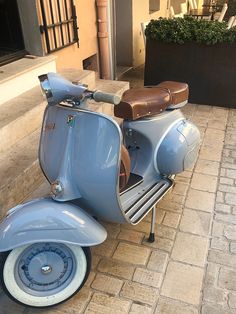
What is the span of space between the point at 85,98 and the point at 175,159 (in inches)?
37.8

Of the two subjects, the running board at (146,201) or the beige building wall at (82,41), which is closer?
the running board at (146,201)

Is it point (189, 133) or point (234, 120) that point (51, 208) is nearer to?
point (189, 133)

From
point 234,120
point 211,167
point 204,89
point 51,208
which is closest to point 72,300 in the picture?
point 51,208

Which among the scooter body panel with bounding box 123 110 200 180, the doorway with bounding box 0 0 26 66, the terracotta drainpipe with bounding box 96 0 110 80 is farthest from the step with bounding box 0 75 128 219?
the terracotta drainpipe with bounding box 96 0 110 80

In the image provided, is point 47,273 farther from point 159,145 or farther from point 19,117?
point 19,117

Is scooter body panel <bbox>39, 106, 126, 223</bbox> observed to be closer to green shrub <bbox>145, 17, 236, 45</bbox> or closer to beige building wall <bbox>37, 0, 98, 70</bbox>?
beige building wall <bbox>37, 0, 98, 70</bbox>

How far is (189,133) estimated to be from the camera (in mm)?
2477

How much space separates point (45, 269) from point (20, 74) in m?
2.06

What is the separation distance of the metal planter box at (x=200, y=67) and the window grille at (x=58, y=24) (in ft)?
3.72

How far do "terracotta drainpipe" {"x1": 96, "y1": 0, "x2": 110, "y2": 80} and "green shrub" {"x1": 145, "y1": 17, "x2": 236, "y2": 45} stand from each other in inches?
24.0

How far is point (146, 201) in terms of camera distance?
87.0 inches

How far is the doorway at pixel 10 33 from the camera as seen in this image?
137 inches

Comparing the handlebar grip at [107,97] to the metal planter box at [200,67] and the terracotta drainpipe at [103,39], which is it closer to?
the metal planter box at [200,67]

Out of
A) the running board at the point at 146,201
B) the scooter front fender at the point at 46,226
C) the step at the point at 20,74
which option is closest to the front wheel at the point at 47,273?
the scooter front fender at the point at 46,226
